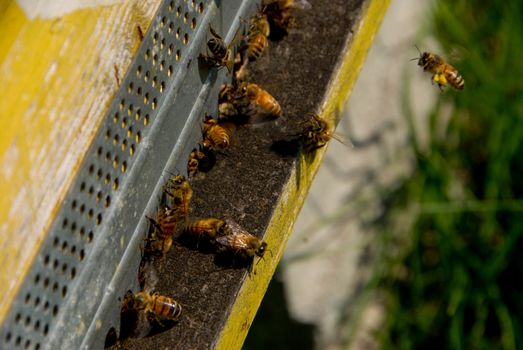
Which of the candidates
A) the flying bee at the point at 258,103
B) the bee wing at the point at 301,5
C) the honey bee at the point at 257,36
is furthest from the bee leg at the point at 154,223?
the bee wing at the point at 301,5

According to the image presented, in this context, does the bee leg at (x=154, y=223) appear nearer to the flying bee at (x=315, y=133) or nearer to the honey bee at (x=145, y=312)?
the honey bee at (x=145, y=312)

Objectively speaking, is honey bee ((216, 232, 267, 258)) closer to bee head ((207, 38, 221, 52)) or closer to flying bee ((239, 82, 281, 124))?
flying bee ((239, 82, 281, 124))

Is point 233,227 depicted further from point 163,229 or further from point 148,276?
point 148,276

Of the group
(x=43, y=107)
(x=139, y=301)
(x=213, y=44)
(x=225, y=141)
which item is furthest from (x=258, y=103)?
(x=43, y=107)

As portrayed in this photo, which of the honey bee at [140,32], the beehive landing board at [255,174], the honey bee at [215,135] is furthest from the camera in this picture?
the honey bee at [215,135]

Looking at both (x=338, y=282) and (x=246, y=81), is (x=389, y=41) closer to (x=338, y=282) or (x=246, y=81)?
(x=338, y=282)
